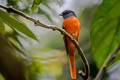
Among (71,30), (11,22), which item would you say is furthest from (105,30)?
(71,30)

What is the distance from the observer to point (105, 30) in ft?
2.58

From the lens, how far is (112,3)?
671mm

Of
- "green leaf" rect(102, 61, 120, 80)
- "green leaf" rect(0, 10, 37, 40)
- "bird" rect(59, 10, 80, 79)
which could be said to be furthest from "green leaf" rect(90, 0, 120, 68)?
"green leaf" rect(102, 61, 120, 80)

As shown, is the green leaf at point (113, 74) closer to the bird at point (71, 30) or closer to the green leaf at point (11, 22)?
the bird at point (71, 30)

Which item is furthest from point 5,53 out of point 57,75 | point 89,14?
point 89,14

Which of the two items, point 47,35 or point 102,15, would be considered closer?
point 102,15

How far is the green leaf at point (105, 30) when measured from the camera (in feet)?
2.23

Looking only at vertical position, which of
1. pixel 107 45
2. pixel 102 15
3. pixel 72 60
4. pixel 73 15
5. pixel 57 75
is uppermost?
pixel 102 15

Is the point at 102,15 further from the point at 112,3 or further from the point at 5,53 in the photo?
the point at 5,53

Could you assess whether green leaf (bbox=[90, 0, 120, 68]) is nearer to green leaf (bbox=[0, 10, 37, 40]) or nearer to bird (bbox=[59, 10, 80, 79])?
green leaf (bbox=[0, 10, 37, 40])

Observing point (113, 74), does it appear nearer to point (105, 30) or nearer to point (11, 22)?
point (105, 30)

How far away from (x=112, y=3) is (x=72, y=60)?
50.2 inches

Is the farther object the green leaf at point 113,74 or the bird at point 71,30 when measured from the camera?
the green leaf at point 113,74

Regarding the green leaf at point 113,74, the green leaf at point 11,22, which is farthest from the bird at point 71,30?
the green leaf at point 11,22
